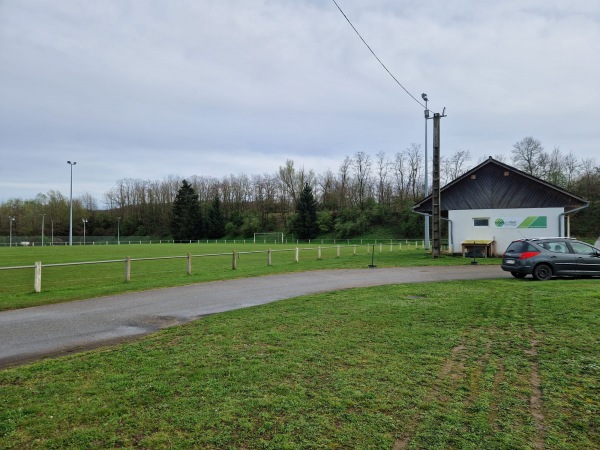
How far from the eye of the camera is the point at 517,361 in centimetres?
518

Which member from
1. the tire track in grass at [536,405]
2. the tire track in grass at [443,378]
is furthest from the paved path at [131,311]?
the tire track in grass at [536,405]

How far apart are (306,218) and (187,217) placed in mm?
29661

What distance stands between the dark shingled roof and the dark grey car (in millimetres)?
11408

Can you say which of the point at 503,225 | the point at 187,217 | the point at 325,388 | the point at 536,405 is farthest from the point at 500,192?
the point at 187,217

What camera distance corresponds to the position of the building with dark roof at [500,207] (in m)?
24.3

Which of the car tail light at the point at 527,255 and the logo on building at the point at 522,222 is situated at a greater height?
the logo on building at the point at 522,222

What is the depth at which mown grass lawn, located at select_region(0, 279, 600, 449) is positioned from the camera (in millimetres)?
3346

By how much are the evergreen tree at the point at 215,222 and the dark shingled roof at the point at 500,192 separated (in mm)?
68906

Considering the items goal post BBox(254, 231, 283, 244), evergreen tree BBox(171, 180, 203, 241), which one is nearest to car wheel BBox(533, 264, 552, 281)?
goal post BBox(254, 231, 283, 244)

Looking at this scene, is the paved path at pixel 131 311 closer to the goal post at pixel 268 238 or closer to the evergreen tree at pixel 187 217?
the goal post at pixel 268 238

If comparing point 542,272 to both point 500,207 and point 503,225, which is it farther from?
point 500,207

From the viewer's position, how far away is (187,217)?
9094 centimetres

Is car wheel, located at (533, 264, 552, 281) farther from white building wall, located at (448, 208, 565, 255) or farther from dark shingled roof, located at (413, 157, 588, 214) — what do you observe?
dark shingled roof, located at (413, 157, 588, 214)

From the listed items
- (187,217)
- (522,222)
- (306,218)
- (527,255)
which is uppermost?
(187,217)
